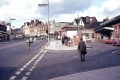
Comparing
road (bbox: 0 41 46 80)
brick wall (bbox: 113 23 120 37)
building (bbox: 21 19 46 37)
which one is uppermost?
building (bbox: 21 19 46 37)

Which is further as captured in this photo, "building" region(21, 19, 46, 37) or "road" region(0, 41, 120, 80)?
"building" region(21, 19, 46, 37)

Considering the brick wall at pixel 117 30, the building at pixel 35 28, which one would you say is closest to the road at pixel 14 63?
the brick wall at pixel 117 30

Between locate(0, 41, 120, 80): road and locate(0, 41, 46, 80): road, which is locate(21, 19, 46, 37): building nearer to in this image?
locate(0, 41, 46, 80): road

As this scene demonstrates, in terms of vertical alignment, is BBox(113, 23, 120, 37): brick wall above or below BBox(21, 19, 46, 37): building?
below

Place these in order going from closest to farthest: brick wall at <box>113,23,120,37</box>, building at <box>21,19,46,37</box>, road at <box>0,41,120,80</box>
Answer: road at <box>0,41,120,80</box>
brick wall at <box>113,23,120,37</box>
building at <box>21,19,46,37</box>

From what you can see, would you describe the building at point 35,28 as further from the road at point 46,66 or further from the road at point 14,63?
the road at point 46,66

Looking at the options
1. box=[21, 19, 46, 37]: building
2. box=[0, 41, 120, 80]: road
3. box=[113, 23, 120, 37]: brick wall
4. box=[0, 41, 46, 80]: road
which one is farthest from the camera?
box=[21, 19, 46, 37]: building

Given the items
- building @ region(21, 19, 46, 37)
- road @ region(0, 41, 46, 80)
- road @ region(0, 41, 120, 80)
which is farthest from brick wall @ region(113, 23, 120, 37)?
building @ region(21, 19, 46, 37)

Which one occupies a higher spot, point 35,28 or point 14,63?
point 35,28

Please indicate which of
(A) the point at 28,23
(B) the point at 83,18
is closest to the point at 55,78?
(B) the point at 83,18

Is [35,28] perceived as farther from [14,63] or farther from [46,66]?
[46,66]

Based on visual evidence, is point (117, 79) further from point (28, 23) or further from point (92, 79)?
point (28, 23)

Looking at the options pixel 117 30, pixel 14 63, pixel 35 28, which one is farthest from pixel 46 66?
pixel 35 28

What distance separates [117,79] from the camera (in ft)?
24.8
